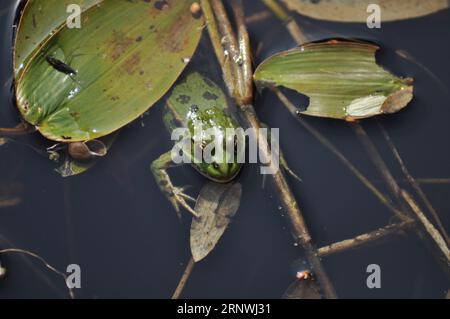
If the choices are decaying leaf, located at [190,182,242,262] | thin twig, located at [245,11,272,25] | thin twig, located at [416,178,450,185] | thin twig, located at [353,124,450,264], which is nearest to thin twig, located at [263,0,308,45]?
thin twig, located at [245,11,272,25]

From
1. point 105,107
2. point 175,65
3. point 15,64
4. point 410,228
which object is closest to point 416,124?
point 410,228

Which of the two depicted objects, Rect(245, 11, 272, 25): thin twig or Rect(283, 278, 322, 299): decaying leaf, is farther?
Rect(245, 11, 272, 25): thin twig

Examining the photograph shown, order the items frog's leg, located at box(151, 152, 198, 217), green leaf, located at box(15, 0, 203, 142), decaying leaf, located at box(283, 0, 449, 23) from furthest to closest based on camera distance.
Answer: decaying leaf, located at box(283, 0, 449, 23) < frog's leg, located at box(151, 152, 198, 217) < green leaf, located at box(15, 0, 203, 142)

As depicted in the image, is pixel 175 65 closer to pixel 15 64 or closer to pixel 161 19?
pixel 161 19

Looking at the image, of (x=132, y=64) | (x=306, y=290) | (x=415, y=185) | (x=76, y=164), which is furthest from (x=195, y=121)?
(x=415, y=185)

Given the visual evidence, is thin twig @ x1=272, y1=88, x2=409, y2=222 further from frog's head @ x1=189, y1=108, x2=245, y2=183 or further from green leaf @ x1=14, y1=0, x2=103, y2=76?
green leaf @ x1=14, y1=0, x2=103, y2=76

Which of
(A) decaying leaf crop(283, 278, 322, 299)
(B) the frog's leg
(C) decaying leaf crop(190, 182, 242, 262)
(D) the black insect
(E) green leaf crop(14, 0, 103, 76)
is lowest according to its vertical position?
(A) decaying leaf crop(283, 278, 322, 299)

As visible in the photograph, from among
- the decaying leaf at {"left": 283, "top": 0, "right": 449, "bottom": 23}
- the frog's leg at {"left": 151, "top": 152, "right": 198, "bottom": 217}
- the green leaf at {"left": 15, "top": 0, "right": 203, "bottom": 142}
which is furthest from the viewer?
the decaying leaf at {"left": 283, "top": 0, "right": 449, "bottom": 23}

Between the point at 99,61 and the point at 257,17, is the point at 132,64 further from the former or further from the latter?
the point at 257,17
